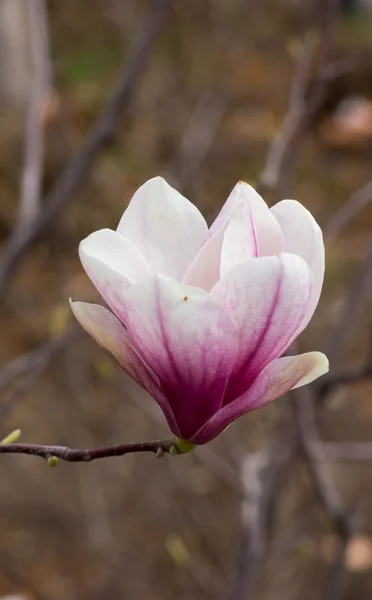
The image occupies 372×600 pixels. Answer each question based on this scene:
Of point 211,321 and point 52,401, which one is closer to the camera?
point 211,321

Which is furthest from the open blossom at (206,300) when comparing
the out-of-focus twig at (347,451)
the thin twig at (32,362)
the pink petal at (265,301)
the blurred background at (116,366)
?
the out-of-focus twig at (347,451)

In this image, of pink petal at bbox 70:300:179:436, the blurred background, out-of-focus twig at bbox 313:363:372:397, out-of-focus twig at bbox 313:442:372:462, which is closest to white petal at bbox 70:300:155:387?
pink petal at bbox 70:300:179:436

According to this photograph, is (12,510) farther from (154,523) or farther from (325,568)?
(325,568)

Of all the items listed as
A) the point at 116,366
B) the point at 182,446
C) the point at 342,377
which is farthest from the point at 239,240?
the point at 116,366

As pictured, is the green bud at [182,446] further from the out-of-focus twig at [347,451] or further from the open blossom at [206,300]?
the out-of-focus twig at [347,451]

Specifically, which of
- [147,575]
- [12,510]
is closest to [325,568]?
[147,575]
